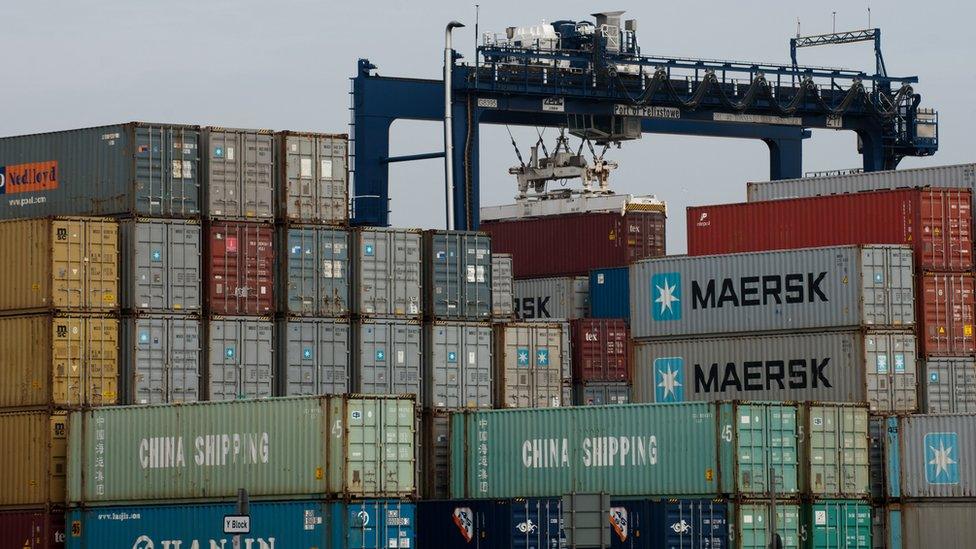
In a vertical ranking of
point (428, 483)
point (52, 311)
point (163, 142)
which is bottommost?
point (428, 483)

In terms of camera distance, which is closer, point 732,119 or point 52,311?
point 52,311

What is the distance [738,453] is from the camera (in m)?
47.6

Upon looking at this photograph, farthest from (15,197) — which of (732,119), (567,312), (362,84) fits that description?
(732,119)

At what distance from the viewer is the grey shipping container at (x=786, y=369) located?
2175 inches

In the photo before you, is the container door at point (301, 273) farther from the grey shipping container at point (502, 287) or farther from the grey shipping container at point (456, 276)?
the grey shipping container at point (502, 287)

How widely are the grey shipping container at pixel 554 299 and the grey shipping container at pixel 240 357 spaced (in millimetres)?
27517

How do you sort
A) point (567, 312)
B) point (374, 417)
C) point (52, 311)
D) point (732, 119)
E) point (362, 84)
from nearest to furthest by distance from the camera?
point (374, 417) → point (52, 311) → point (362, 84) → point (567, 312) → point (732, 119)

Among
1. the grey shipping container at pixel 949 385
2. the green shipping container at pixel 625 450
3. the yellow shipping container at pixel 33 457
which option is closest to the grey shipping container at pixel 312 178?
the green shipping container at pixel 625 450

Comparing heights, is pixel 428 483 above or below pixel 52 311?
below

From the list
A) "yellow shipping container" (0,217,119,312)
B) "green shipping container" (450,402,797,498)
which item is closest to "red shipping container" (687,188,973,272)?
"green shipping container" (450,402,797,498)

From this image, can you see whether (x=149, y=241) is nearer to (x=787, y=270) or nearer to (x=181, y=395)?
(x=181, y=395)

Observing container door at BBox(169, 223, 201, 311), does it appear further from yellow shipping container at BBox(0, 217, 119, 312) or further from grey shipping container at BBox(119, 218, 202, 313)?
yellow shipping container at BBox(0, 217, 119, 312)

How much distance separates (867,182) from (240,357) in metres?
21.0

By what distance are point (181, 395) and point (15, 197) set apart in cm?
803
